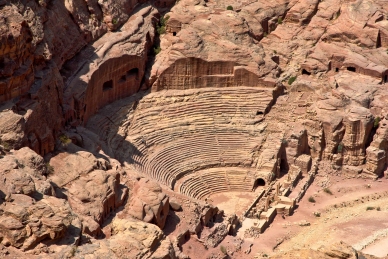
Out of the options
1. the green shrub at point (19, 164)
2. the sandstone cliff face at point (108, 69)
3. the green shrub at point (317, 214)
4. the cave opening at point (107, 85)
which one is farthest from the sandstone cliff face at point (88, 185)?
the green shrub at point (317, 214)

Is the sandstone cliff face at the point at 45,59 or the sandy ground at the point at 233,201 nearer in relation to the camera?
the sandstone cliff face at the point at 45,59

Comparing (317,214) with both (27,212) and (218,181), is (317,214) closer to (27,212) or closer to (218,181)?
(218,181)

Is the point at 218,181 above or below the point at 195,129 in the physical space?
below

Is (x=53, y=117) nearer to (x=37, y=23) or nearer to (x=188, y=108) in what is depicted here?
(x=37, y=23)

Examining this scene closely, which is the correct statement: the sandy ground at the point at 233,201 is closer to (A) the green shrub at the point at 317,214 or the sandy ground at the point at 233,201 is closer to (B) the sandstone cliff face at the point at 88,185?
(A) the green shrub at the point at 317,214

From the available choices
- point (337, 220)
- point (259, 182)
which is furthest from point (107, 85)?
point (337, 220)

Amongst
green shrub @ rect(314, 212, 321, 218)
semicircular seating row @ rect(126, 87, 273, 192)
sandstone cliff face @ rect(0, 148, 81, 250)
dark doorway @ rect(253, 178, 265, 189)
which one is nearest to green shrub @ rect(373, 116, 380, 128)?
semicircular seating row @ rect(126, 87, 273, 192)

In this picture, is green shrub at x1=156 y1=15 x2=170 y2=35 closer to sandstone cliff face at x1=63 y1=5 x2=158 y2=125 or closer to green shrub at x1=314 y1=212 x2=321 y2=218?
sandstone cliff face at x1=63 y1=5 x2=158 y2=125

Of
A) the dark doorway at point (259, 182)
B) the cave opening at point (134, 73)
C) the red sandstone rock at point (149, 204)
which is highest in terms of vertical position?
the cave opening at point (134, 73)

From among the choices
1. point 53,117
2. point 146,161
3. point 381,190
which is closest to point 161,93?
point 146,161
